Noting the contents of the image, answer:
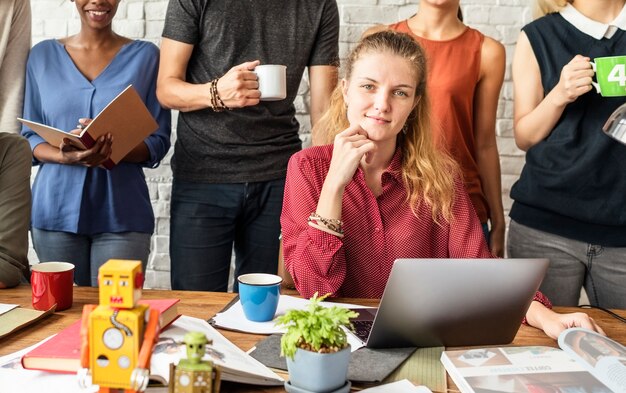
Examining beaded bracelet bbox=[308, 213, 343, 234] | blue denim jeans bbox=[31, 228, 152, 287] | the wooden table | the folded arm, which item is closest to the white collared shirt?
the folded arm

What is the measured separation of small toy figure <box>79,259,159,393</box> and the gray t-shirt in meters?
1.33

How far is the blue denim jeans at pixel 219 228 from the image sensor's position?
212 cm

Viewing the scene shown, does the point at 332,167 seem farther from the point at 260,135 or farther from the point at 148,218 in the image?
the point at 148,218

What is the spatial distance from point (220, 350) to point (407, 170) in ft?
Result: 2.76

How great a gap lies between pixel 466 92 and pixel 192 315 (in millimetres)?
1173

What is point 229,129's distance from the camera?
2113mm

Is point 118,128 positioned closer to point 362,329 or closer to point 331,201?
point 331,201

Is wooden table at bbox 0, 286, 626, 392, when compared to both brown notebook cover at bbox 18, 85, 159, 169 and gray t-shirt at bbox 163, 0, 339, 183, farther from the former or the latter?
gray t-shirt at bbox 163, 0, 339, 183

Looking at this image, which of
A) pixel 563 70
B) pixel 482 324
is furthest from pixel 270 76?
pixel 482 324

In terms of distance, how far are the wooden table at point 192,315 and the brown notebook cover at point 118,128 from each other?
52 centimetres

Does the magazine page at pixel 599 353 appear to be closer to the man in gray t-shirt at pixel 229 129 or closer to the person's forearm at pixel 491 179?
the person's forearm at pixel 491 179

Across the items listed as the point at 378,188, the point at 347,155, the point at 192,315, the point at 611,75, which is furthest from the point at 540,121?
the point at 192,315

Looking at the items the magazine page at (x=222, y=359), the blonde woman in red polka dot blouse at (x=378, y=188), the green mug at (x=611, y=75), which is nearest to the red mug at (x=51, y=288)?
the magazine page at (x=222, y=359)

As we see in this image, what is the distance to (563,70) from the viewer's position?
179 cm
